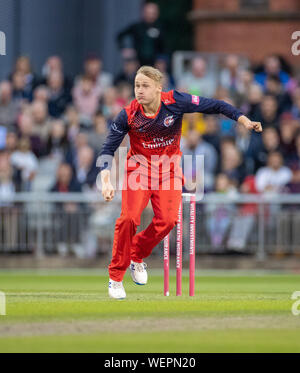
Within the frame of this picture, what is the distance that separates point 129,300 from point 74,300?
1.82 feet

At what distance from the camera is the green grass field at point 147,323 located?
26.7 feet

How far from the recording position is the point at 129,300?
34.2ft

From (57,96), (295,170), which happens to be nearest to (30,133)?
(57,96)

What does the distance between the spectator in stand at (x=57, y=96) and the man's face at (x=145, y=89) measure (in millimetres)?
10097

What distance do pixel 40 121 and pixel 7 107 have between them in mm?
Result: 992

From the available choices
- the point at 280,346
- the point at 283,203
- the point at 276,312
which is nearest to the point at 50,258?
the point at 283,203

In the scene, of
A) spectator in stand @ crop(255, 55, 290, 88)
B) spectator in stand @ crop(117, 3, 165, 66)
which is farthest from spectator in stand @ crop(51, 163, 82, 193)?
spectator in stand @ crop(255, 55, 290, 88)

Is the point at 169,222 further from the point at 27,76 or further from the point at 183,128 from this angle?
the point at 27,76

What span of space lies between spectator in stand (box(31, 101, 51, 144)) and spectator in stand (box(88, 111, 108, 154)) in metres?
0.84

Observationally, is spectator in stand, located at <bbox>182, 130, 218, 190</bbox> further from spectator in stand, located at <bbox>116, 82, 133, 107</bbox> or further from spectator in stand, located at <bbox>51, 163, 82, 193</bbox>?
spectator in stand, located at <bbox>51, 163, 82, 193</bbox>

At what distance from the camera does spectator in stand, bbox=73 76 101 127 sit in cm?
2073

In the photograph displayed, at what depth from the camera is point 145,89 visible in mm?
10508

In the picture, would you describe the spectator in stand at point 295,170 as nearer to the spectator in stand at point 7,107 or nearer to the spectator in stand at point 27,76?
the spectator in stand at point 27,76
